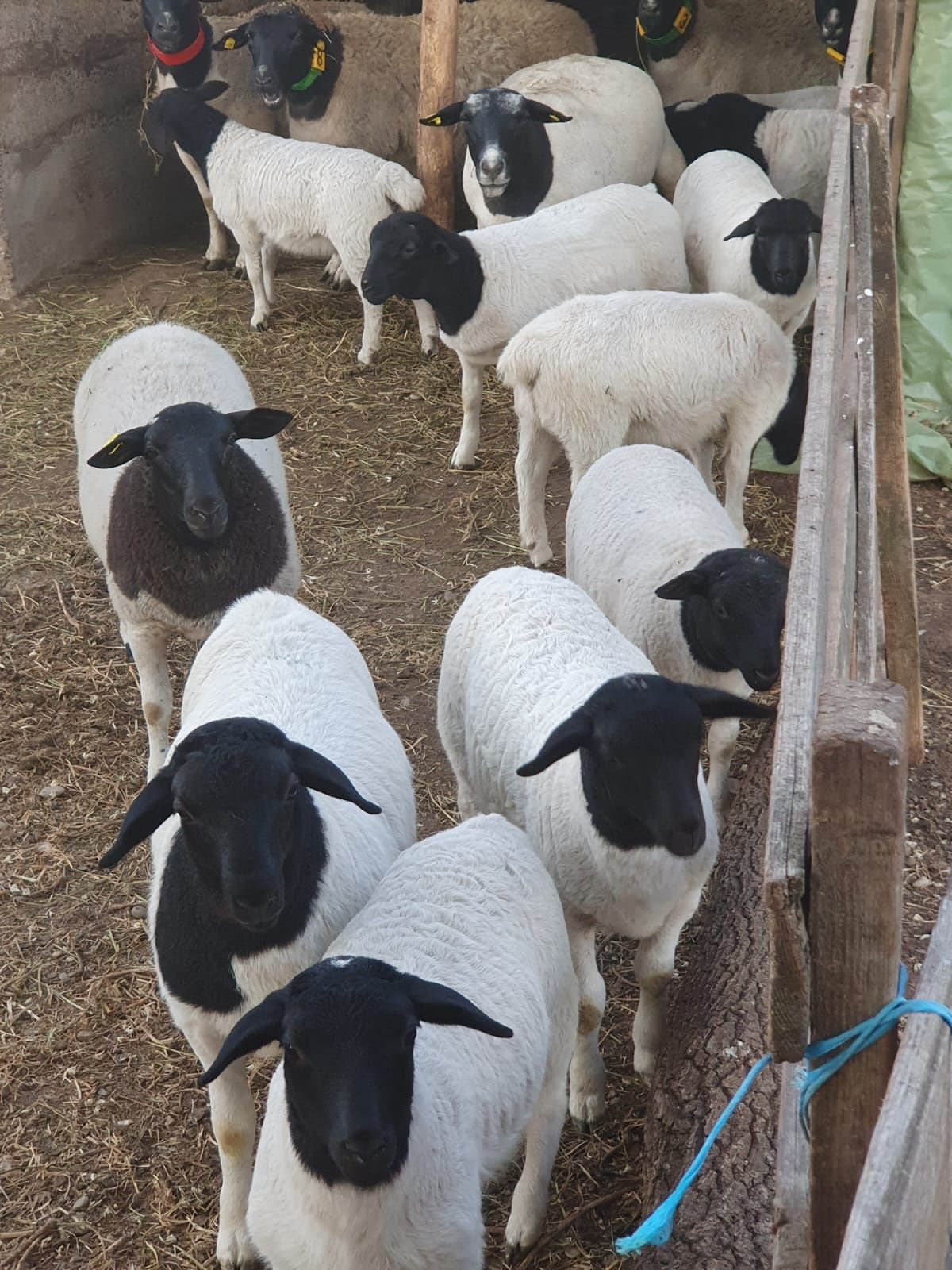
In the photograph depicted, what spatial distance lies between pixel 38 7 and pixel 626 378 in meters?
6.14

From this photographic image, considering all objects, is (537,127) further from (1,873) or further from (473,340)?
(1,873)

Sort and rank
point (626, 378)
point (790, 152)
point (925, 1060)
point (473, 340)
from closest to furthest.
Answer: point (925, 1060) < point (626, 378) < point (473, 340) < point (790, 152)

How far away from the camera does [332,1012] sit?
234cm

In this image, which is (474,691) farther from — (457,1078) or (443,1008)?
(443,1008)

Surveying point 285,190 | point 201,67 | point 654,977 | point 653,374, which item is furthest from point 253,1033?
point 201,67

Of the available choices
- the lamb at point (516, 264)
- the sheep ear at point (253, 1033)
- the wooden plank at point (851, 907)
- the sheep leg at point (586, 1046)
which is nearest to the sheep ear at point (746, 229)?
the lamb at point (516, 264)

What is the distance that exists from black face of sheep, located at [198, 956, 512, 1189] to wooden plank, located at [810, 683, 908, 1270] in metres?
0.80

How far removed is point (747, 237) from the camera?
7.10 metres

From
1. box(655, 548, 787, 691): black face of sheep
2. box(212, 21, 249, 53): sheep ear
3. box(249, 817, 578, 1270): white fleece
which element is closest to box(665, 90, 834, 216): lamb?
box(212, 21, 249, 53): sheep ear

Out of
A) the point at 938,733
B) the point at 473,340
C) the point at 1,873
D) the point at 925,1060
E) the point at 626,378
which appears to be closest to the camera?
the point at 925,1060

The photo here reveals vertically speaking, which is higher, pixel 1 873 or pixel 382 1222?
pixel 382 1222

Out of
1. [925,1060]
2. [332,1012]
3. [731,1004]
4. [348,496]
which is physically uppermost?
[925,1060]

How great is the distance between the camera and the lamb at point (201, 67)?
373 inches

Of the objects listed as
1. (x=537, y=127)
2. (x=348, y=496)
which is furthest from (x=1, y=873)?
(x=537, y=127)
